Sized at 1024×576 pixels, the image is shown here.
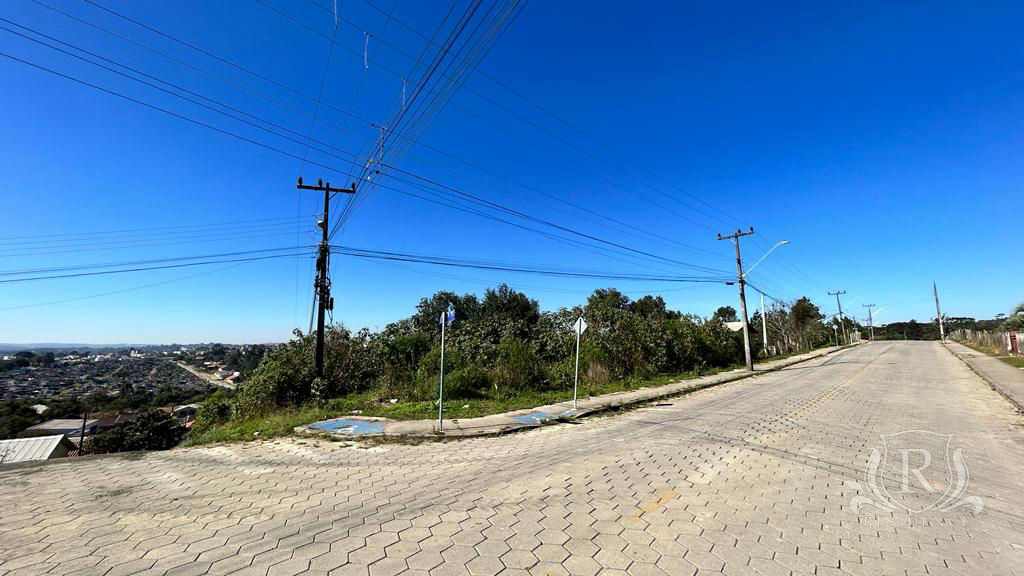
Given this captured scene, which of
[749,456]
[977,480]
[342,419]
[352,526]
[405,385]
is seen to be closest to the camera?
[352,526]

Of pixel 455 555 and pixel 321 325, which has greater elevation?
pixel 321 325

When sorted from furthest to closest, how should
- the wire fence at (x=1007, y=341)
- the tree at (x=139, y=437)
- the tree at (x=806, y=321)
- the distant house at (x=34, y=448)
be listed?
the tree at (x=806, y=321)
the wire fence at (x=1007, y=341)
the distant house at (x=34, y=448)
the tree at (x=139, y=437)

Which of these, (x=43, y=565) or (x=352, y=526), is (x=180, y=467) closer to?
(x=43, y=565)

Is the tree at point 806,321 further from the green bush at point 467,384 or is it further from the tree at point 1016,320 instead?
the green bush at point 467,384

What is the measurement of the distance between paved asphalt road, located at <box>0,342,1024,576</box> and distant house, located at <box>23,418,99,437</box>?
63.0 ft

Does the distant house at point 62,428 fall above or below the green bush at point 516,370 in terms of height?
below

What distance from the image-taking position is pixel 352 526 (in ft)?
12.4

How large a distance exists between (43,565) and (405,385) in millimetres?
11164

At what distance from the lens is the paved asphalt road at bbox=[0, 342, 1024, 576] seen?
3.14 metres

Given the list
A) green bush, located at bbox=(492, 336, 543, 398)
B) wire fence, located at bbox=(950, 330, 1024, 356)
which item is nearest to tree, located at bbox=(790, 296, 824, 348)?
wire fence, located at bbox=(950, 330, 1024, 356)

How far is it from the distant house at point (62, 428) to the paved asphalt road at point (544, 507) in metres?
19.2

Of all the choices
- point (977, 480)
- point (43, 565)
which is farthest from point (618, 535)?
point (977, 480)

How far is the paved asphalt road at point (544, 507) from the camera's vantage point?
314 cm

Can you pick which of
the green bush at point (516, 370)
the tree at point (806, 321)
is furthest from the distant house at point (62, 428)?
the tree at point (806, 321)
